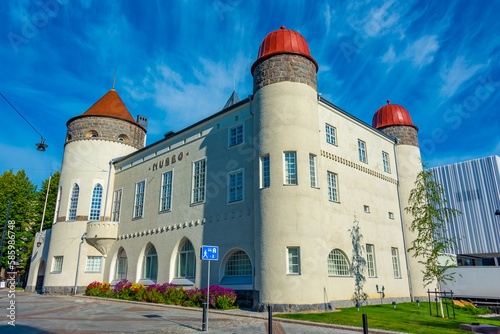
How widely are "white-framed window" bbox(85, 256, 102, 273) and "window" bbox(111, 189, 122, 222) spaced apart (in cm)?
354

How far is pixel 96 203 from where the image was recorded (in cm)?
3259

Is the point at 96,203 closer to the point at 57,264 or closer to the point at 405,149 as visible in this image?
the point at 57,264

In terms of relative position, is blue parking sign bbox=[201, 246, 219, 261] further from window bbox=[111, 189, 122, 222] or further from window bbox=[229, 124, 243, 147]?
window bbox=[111, 189, 122, 222]

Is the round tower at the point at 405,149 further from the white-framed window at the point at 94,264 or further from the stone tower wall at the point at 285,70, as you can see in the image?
the white-framed window at the point at 94,264

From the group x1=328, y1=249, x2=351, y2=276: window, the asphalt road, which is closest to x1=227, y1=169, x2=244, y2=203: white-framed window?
x1=328, y1=249, x2=351, y2=276: window

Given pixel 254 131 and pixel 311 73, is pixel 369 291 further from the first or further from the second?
pixel 311 73

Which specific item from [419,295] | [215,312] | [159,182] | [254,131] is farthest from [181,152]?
[419,295]

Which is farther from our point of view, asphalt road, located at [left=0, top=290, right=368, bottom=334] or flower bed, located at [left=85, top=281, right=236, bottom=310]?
flower bed, located at [left=85, top=281, right=236, bottom=310]

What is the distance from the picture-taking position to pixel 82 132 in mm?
34188

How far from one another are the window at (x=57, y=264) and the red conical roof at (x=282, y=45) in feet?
77.4

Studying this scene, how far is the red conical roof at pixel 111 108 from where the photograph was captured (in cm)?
3475

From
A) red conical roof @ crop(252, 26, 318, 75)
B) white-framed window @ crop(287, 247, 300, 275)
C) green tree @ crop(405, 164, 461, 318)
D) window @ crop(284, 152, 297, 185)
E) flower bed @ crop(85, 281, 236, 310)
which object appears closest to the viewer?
green tree @ crop(405, 164, 461, 318)

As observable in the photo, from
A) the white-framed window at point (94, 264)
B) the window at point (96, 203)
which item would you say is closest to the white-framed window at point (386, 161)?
the window at point (96, 203)

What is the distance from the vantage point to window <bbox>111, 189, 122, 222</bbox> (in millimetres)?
32000
